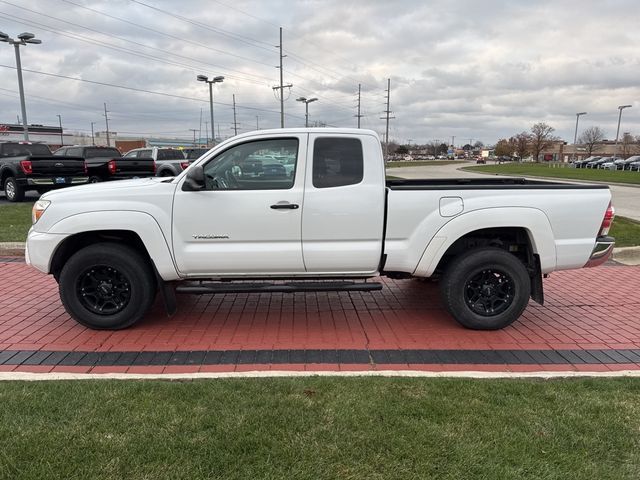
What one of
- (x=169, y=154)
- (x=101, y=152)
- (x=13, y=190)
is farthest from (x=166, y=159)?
(x=13, y=190)

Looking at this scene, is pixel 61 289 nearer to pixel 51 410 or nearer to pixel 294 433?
pixel 51 410

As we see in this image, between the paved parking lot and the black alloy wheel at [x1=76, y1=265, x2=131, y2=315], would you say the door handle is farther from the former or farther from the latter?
the black alloy wheel at [x1=76, y1=265, x2=131, y2=315]

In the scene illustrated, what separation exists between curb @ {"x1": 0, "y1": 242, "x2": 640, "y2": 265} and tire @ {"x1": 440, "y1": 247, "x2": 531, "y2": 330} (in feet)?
13.7

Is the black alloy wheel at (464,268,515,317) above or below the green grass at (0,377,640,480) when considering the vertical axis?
above

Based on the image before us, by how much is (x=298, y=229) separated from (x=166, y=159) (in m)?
17.9

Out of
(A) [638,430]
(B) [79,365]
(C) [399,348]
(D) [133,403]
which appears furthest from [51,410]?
(A) [638,430]

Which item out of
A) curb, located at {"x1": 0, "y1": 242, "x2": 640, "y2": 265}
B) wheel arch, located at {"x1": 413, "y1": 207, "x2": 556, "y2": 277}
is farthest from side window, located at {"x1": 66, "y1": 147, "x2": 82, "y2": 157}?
wheel arch, located at {"x1": 413, "y1": 207, "x2": 556, "y2": 277}

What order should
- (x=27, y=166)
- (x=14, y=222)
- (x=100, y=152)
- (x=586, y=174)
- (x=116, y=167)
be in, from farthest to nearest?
(x=586, y=174), (x=100, y=152), (x=116, y=167), (x=27, y=166), (x=14, y=222)

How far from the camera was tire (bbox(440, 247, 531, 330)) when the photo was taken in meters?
4.76

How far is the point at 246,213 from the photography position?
4.54 meters

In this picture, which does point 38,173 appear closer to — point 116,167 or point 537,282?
point 116,167

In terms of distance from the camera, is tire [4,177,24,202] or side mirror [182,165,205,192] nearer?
side mirror [182,165,205,192]

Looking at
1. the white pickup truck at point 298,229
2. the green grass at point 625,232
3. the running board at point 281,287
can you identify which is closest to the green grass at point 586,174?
the green grass at point 625,232

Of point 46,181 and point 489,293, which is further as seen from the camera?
point 46,181
